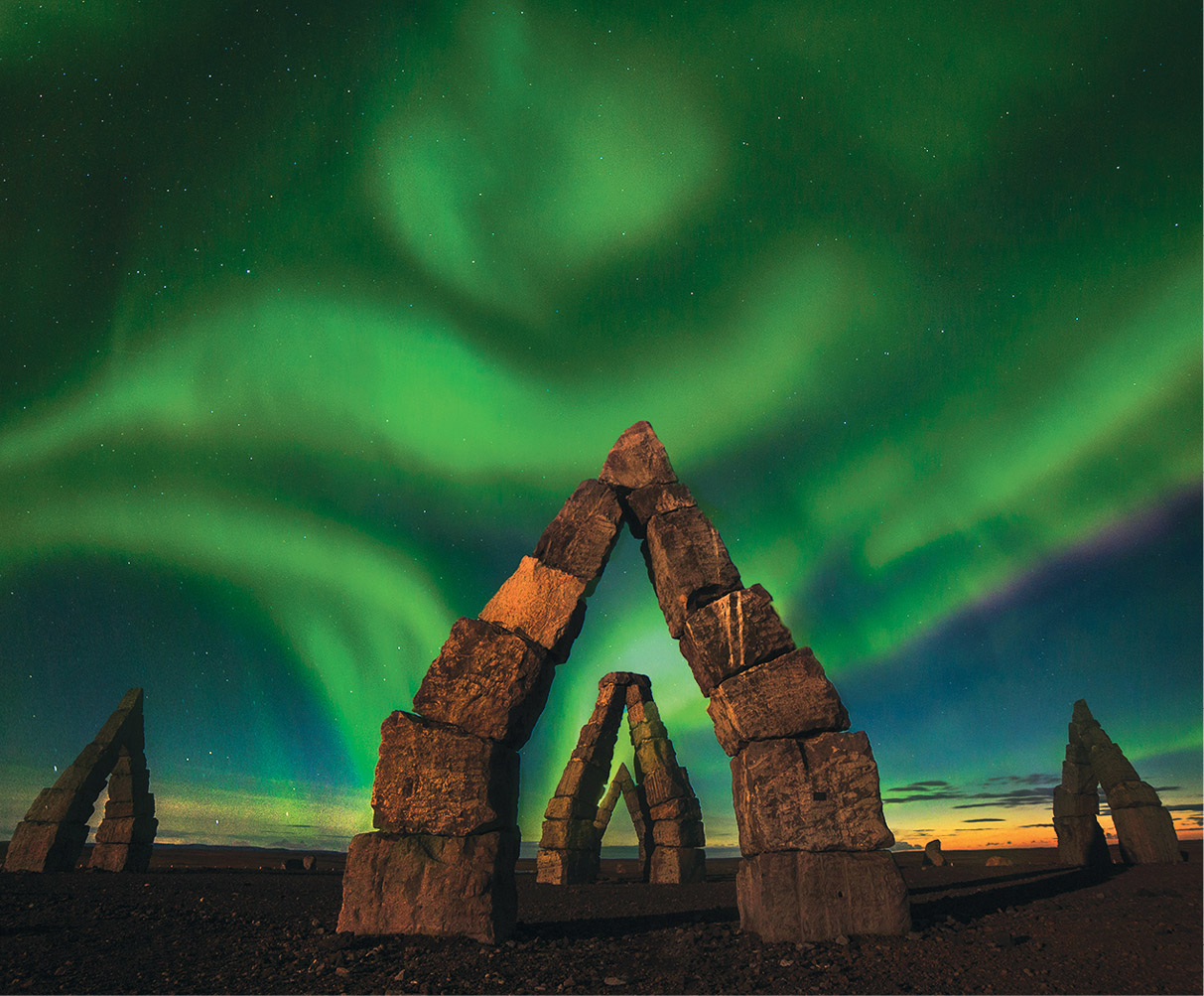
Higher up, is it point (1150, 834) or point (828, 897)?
point (1150, 834)

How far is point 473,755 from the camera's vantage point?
704cm

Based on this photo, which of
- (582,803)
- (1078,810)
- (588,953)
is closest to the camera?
(588,953)

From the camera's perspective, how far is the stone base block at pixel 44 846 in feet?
47.7

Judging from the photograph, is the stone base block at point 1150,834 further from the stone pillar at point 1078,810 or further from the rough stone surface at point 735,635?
the rough stone surface at point 735,635

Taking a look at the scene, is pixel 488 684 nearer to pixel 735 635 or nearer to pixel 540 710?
pixel 540 710

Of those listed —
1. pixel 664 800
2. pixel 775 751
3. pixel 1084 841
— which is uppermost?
pixel 664 800

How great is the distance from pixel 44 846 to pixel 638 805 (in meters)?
13.4

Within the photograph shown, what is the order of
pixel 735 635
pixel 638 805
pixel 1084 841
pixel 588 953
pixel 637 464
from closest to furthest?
pixel 588 953 → pixel 735 635 → pixel 637 464 → pixel 1084 841 → pixel 638 805

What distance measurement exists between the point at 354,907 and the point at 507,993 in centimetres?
216

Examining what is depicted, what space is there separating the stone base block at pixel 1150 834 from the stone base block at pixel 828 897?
14.4m

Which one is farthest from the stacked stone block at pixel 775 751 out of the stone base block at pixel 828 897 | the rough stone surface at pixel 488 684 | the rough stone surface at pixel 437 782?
the rough stone surface at pixel 437 782

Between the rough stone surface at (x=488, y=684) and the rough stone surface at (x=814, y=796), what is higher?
the rough stone surface at (x=488, y=684)

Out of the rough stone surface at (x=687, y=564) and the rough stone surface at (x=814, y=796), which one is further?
the rough stone surface at (x=687, y=564)

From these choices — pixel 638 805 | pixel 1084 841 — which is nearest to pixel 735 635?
pixel 638 805
